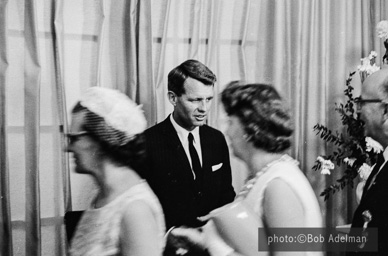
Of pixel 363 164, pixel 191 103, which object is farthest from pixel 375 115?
pixel 363 164

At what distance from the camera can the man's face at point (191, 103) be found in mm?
2596

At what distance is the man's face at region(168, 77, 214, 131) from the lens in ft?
8.52

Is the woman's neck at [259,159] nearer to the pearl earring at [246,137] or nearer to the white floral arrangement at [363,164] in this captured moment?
the pearl earring at [246,137]

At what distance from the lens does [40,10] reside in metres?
2.76

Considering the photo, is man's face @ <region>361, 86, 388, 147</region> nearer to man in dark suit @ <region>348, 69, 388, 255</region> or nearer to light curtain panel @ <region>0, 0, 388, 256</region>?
man in dark suit @ <region>348, 69, 388, 255</region>

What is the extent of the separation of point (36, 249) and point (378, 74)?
1869 mm

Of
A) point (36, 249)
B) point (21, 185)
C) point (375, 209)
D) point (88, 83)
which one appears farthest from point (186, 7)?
point (375, 209)

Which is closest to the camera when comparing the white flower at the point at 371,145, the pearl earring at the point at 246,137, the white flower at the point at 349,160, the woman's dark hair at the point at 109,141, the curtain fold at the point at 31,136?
the woman's dark hair at the point at 109,141

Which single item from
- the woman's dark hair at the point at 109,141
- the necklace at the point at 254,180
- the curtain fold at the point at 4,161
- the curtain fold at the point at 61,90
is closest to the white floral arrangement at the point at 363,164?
the curtain fold at the point at 61,90

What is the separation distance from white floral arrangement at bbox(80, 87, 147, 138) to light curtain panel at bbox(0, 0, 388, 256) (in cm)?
127

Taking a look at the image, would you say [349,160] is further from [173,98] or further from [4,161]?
[4,161]

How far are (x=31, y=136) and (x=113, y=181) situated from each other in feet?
4.62

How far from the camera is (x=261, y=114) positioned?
1589 mm

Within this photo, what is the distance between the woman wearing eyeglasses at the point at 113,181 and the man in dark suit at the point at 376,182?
0.63 metres
